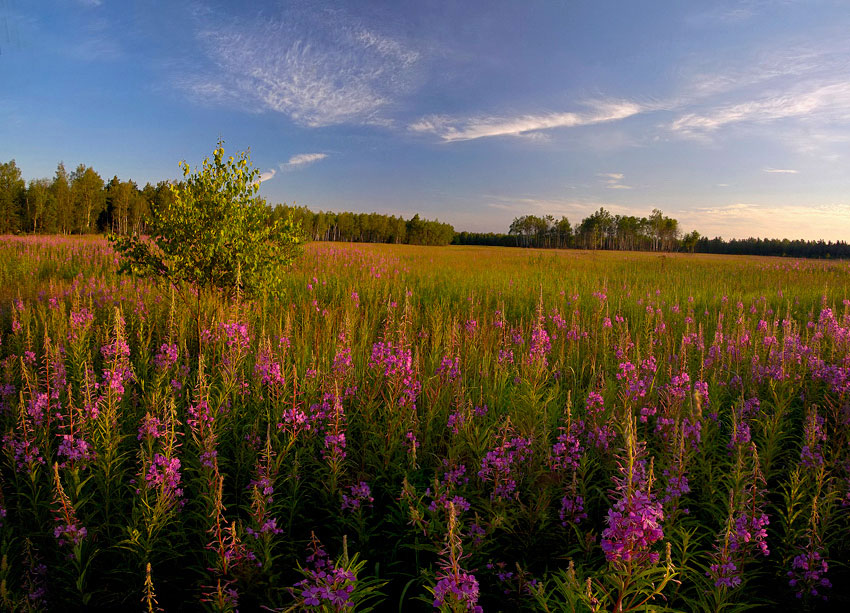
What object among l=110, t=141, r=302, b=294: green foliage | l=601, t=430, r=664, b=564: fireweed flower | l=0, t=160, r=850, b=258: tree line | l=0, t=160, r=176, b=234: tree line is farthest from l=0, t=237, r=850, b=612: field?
l=0, t=160, r=176, b=234: tree line

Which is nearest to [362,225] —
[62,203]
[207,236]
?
[62,203]

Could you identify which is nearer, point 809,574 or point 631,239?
point 809,574

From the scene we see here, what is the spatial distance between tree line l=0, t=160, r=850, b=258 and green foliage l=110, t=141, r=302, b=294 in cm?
2946

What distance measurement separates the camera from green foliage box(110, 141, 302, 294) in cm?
681

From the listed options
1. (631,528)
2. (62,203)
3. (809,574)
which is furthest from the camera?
(62,203)

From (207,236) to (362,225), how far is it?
110 metres

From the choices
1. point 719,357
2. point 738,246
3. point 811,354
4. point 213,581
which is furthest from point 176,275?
point 738,246

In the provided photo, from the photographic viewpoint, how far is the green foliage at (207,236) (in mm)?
6809

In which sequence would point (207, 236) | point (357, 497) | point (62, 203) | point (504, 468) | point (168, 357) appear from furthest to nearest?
point (62, 203)
point (207, 236)
point (168, 357)
point (357, 497)
point (504, 468)

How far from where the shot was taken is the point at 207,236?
681 centimetres

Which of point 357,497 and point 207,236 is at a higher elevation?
point 207,236

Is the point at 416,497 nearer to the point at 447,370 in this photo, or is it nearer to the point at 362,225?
the point at 447,370

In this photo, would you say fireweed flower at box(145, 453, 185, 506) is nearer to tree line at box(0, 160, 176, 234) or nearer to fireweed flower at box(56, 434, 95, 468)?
fireweed flower at box(56, 434, 95, 468)

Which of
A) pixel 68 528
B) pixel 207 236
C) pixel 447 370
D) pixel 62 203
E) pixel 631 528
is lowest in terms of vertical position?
pixel 68 528
